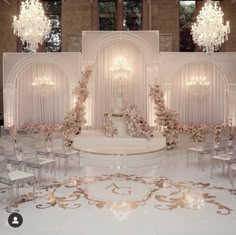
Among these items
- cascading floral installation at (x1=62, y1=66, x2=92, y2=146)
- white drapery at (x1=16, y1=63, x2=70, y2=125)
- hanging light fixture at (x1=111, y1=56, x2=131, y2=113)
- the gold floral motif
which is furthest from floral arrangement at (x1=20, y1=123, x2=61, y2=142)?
the gold floral motif

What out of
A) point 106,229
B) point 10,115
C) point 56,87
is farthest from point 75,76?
point 106,229

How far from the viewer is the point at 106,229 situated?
17.2 feet

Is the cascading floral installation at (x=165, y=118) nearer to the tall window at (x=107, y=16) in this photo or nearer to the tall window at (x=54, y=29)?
the tall window at (x=107, y=16)

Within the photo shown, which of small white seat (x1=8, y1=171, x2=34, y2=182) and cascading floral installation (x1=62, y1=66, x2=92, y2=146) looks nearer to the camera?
small white seat (x1=8, y1=171, x2=34, y2=182)

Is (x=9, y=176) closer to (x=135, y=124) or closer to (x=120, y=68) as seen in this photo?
(x=135, y=124)

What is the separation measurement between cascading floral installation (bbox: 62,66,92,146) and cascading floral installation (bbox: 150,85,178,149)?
2551 mm

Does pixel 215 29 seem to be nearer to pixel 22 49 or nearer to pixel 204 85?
pixel 204 85

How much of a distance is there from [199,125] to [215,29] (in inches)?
180

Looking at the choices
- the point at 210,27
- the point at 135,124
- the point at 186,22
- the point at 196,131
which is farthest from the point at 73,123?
the point at 186,22

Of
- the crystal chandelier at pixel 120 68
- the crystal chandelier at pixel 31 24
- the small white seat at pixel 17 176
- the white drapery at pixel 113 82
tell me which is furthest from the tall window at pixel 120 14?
the small white seat at pixel 17 176

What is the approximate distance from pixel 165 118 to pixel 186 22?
7706 millimetres

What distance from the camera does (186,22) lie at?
1802 cm

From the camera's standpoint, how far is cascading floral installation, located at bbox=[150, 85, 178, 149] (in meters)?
12.2

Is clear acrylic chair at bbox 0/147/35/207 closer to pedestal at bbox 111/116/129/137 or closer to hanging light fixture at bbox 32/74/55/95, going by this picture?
pedestal at bbox 111/116/129/137
